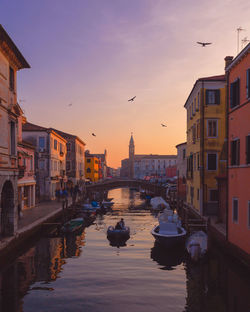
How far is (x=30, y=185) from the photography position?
37.7 meters

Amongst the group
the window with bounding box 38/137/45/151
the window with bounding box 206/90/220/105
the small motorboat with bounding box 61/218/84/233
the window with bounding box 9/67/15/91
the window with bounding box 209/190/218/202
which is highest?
the window with bounding box 206/90/220/105

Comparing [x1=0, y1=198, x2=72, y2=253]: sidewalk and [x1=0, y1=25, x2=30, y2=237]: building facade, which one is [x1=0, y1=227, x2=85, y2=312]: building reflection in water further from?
[x1=0, y1=25, x2=30, y2=237]: building facade

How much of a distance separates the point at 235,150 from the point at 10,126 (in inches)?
547

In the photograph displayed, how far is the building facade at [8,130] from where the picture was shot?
18.6 m

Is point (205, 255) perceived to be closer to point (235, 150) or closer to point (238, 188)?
point (238, 188)

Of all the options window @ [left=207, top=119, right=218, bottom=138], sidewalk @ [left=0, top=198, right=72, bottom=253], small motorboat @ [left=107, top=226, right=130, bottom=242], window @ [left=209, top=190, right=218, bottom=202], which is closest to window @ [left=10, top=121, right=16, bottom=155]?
sidewalk @ [left=0, top=198, right=72, bottom=253]

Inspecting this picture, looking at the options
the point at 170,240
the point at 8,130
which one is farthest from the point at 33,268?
the point at 170,240

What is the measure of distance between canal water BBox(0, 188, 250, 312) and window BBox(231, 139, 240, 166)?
5.53 metres

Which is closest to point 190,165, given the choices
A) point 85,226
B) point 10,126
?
point 85,226

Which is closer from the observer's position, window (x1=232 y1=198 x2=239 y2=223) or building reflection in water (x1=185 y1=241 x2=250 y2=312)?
building reflection in water (x1=185 y1=241 x2=250 y2=312)

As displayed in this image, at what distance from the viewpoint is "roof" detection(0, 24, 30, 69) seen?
57.0 feet

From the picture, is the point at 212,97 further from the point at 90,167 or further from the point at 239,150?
the point at 90,167

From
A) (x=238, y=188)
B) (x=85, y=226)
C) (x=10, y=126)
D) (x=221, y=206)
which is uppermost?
(x=10, y=126)

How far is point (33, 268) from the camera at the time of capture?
57.2 feet
